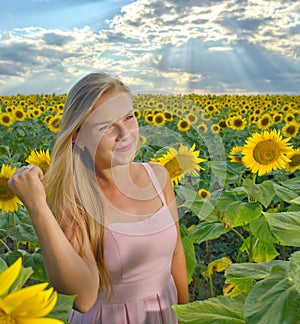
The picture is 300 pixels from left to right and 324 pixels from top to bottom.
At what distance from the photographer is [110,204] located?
1.99 metres

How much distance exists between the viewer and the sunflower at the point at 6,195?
305 centimetres

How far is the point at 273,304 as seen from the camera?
3.39 feet

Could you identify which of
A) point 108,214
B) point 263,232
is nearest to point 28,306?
point 108,214

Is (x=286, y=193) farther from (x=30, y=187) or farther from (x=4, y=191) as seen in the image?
(x=4, y=191)

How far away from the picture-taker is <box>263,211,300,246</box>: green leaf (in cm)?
114

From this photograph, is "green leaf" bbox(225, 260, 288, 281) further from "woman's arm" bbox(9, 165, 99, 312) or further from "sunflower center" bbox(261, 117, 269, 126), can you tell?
"sunflower center" bbox(261, 117, 269, 126)

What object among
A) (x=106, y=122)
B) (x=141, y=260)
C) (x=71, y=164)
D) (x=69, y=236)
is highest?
(x=106, y=122)

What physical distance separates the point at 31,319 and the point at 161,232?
1445mm

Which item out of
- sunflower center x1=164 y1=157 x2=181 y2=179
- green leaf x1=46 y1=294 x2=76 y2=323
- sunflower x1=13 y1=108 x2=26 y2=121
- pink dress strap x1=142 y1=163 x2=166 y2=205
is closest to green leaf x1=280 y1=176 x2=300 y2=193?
pink dress strap x1=142 y1=163 x2=166 y2=205

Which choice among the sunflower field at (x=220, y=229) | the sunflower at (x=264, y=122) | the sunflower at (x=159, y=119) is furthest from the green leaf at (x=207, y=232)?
the sunflower at (x=264, y=122)

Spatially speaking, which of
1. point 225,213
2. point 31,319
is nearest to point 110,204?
point 225,213

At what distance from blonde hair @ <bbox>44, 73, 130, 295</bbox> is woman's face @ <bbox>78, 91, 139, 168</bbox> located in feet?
0.10

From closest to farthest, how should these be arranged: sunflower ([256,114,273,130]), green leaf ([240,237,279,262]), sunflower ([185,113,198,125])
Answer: green leaf ([240,237,279,262]) < sunflower ([185,113,198,125]) < sunflower ([256,114,273,130])

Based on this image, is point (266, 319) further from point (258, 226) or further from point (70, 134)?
point (258, 226)
